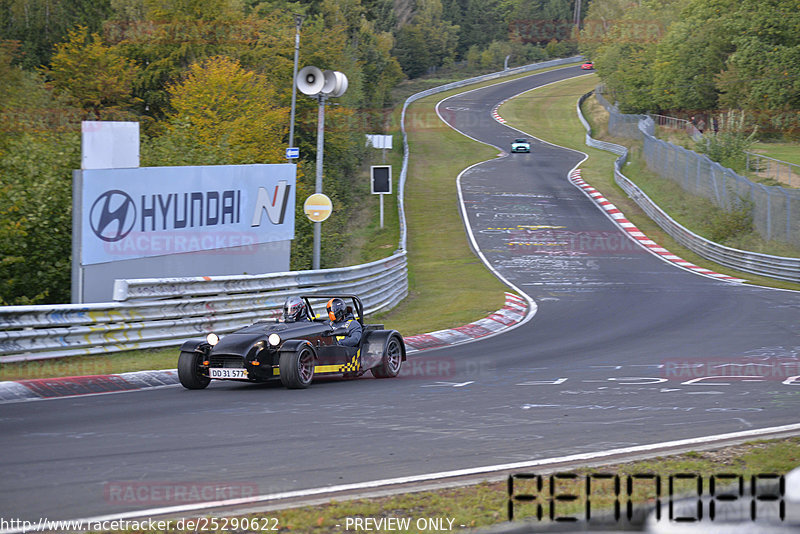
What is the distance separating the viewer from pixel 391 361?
1323 cm

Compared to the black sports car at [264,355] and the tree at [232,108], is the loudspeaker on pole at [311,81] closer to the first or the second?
the black sports car at [264,355]

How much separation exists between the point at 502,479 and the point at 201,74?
39.5 meters

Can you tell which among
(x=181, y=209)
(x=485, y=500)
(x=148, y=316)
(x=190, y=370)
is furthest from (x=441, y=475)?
(x=181, y=209)

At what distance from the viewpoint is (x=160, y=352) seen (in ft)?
47.7

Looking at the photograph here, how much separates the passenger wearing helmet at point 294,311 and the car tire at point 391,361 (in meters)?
1.30

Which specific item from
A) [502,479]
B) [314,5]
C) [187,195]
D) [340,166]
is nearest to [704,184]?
[340,166]

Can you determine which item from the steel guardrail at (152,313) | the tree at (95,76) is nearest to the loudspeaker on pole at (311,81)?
the steel guardrail at (152,313)

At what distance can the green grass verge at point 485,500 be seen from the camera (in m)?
5.56

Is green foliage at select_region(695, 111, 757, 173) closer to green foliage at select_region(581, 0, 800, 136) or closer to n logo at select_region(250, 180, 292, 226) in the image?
green foliage at select_region(581, 0, 800, 136)

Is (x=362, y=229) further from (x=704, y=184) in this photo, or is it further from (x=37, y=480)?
(x=37, y=480)

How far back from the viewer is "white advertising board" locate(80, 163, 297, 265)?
14.4 meters

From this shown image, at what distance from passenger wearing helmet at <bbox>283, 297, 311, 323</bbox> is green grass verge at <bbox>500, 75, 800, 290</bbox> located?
19.7 meters

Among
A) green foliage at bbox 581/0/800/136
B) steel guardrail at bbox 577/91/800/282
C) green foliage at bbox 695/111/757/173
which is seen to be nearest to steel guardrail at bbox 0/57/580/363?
steel guardrail at bbox 577/91/800/282

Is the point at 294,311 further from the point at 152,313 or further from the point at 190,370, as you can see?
the point at 152,313
